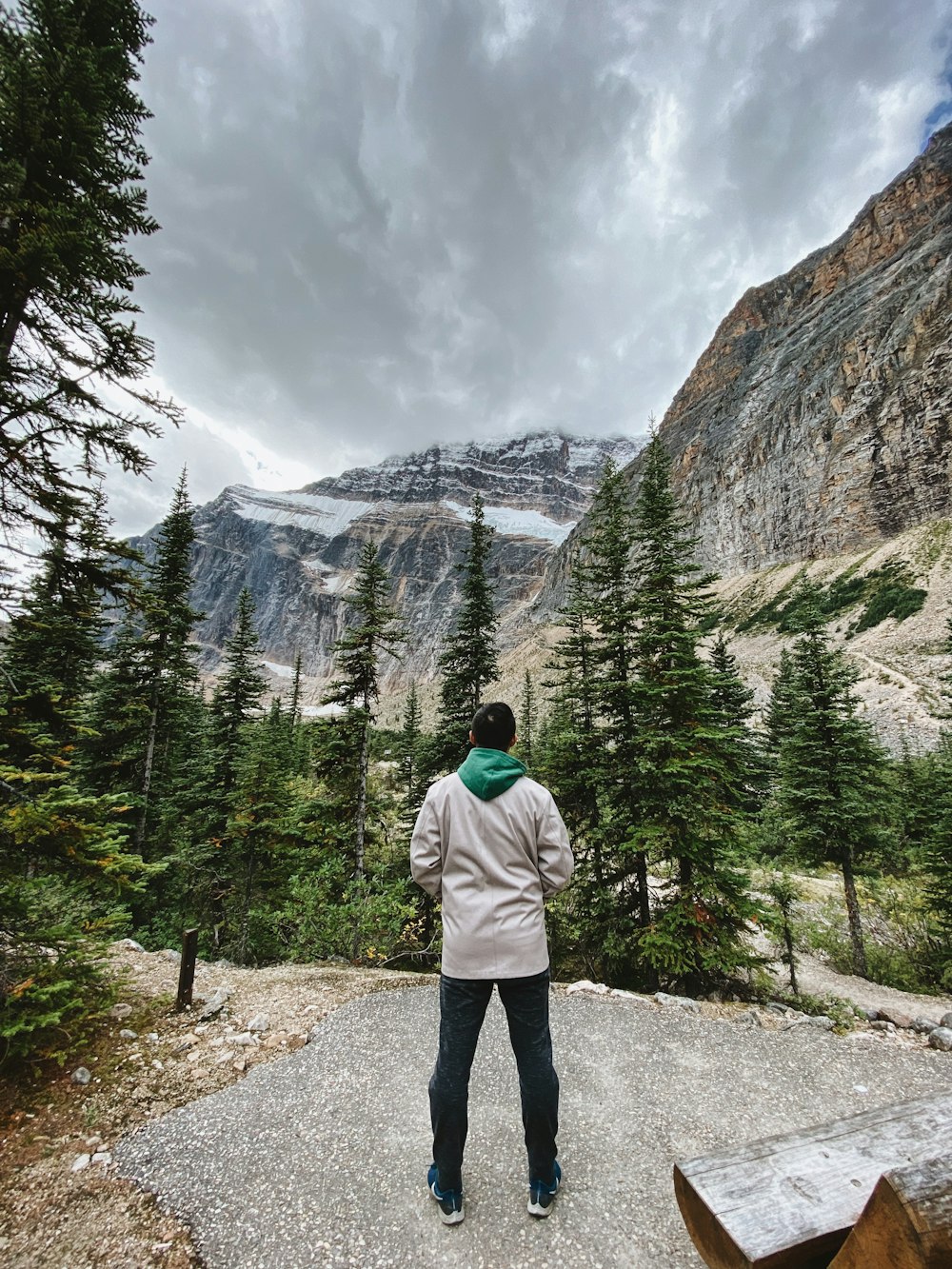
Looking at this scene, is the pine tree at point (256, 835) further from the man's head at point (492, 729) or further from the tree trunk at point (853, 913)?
the tree trunk at point (853, 913)

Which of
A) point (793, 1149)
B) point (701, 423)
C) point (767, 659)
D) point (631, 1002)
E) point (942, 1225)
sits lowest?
point (631, 1002)

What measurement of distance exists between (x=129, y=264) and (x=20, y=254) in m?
1.38

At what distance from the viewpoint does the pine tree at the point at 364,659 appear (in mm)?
12930

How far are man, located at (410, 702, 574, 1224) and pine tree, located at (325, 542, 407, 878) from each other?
9.98m

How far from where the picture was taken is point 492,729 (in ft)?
10.2

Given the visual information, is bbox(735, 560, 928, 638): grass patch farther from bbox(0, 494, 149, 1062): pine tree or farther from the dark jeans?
bbox(0, 494, 149, 1062): pine tree

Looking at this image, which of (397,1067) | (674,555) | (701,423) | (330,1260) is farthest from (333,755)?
(701,423)

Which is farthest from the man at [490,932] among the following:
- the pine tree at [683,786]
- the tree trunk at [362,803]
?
the tree trunk at [362,803]

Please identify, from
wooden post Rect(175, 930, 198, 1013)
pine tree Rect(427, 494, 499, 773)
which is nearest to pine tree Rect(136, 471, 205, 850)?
pine tree Rect(427, 494, 499, 773)

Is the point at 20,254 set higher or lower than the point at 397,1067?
higher

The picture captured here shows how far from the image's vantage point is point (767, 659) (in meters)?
54.9

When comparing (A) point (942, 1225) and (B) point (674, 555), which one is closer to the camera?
(A) point (942, 1225)

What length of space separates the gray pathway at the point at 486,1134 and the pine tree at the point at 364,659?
7.67 m

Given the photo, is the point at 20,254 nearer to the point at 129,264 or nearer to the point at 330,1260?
the point at 129,264
